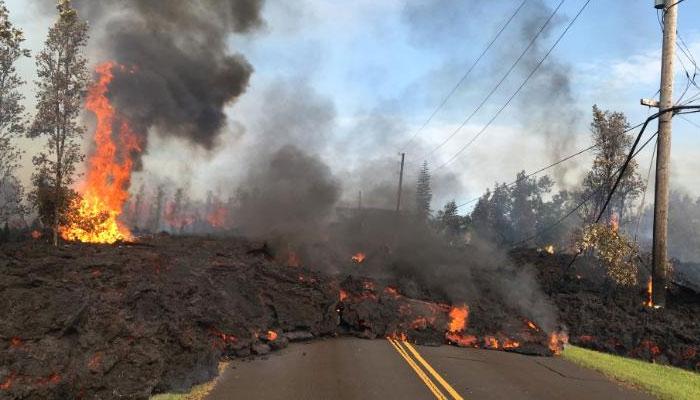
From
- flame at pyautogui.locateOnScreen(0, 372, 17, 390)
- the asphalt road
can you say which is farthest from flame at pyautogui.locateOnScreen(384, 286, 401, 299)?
flame at pyautogui.locateOnScreen(0, 372, 17, 390)

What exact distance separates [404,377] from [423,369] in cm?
98

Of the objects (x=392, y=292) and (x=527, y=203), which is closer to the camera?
(x=392, y=292)

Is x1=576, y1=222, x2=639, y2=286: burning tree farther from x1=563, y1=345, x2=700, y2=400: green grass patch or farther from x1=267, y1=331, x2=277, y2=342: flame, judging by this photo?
x1=267, y1=331, x2=277, y2=342: flame

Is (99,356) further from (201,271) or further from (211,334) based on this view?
(201,271)

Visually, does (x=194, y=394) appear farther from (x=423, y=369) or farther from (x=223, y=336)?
(x=423, y=369)

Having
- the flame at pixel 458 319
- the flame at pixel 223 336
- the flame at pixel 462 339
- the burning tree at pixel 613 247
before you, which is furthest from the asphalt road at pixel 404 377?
the burning tree at pixel 613 247

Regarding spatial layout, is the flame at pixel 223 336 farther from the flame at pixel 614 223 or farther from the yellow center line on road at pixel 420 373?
the flame at pixel 614 223

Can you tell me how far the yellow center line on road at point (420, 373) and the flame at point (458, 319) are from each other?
219cm

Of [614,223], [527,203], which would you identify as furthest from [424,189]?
[614,223]

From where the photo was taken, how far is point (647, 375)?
11477 millimetres

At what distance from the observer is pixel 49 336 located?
7.65 metres

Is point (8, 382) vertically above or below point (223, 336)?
above

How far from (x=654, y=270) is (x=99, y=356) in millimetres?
13748

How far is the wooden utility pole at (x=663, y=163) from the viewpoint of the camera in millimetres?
13578
